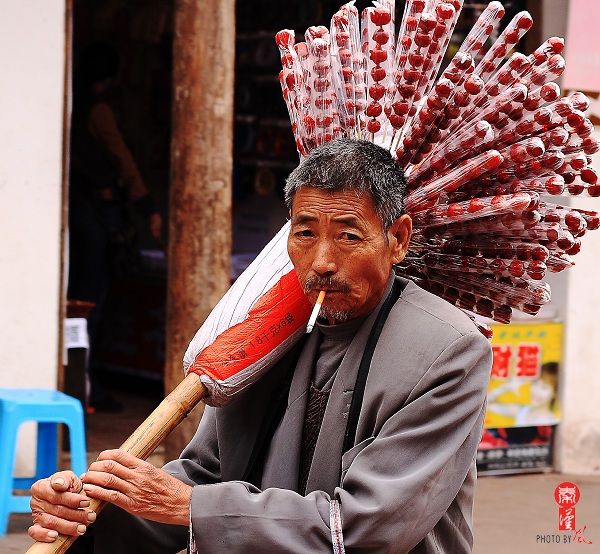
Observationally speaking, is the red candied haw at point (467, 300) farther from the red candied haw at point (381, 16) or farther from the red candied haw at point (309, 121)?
the red candied haw at point (381, 16)

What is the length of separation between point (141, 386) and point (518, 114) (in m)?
5.97

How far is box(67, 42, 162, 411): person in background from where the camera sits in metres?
7.44

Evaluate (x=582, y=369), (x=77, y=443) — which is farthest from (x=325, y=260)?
(x=582, y=369)

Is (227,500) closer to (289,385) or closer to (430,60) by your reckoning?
(289,385)

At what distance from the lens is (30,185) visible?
5.59 meters

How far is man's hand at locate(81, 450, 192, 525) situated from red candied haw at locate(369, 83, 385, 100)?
98 cm

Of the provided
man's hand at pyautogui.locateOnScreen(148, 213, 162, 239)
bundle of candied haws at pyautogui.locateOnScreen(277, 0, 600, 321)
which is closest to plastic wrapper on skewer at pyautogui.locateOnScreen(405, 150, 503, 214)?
bundle of candied haws at pyautogui.locateOnScreen(277, 0, 600, 321)

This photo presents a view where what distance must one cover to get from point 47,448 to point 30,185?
4.02 feet

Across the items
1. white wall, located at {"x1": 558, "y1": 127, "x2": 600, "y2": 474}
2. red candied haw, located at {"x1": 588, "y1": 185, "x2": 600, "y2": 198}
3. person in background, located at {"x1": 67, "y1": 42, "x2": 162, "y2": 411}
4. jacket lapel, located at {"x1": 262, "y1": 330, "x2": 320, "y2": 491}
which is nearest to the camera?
jacket lapel, located at {"x1": 262, "y1": 330, "x2": 320, "y2": 491}

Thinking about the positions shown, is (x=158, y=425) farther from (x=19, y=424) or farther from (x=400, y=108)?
(x=19, y=424)

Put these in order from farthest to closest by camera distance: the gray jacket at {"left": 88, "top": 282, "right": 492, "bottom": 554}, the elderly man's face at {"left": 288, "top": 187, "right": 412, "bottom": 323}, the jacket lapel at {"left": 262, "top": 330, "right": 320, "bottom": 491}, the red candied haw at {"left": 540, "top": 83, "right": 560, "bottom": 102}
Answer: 1. the red candied haw at {"left": 540, "top": 83, "right": 560, "bottom": 102}
2. the jacket lapel at {"left": 262, "top": 330, "right": 320, "bottom": 491}
3. the elderly man's face at {"left": 288, "top": 187, "right": 412, "bottom": 323}
4. the gray jacket at {"left": 88, "top": 282, "right": 492, "bottom": 554}

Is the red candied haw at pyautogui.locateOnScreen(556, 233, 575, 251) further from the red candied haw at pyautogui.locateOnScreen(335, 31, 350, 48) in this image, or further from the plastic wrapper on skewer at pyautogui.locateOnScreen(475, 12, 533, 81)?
the red candied haw at pyautogui.locateOnScreen(335, 31, 350, 48)

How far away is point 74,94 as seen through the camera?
7.77 m

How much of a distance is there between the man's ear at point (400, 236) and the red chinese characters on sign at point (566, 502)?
12.3 feet
